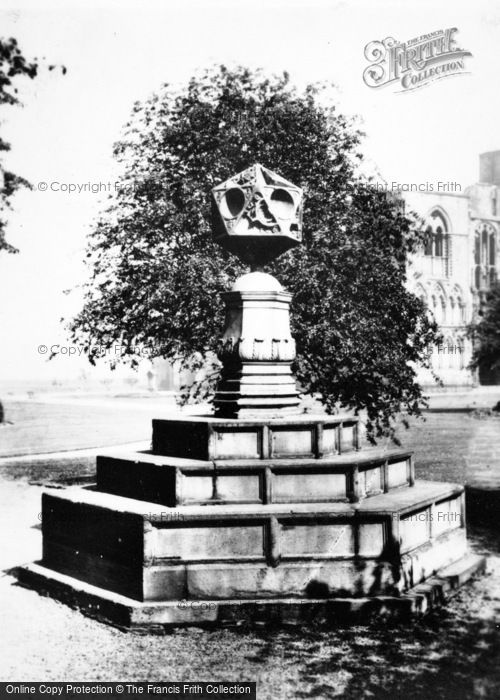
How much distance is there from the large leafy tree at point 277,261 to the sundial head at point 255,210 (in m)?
2.80

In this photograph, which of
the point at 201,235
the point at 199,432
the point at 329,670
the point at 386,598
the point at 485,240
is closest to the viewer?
the point at 329,670

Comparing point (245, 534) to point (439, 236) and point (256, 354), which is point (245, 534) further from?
point (439, 236)

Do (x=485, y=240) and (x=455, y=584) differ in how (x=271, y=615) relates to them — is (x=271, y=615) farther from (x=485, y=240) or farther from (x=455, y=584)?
(x=485, y=240)

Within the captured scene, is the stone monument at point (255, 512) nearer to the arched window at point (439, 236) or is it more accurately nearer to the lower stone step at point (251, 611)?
the lower stone step at point (251, 611)

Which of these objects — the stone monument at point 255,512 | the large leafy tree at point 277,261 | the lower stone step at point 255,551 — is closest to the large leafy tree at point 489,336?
the large leafy tree at point 277,261

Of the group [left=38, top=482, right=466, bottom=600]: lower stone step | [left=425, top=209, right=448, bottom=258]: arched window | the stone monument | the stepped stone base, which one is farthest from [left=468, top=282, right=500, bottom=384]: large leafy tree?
[left=38, top=482, right=466, bottom=600]: lower stone step

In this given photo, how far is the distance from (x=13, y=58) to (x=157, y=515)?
425 cm

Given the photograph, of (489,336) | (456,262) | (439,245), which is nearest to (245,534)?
(489,336)

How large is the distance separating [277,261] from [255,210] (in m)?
3.26

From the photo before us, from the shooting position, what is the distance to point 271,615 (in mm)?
6582

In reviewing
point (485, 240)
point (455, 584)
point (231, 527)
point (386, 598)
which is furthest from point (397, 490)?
point (485, 240)

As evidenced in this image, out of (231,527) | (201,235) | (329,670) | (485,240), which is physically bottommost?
(329,670)

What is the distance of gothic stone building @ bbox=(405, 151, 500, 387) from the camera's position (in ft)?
180

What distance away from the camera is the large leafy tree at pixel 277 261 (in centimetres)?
1155
